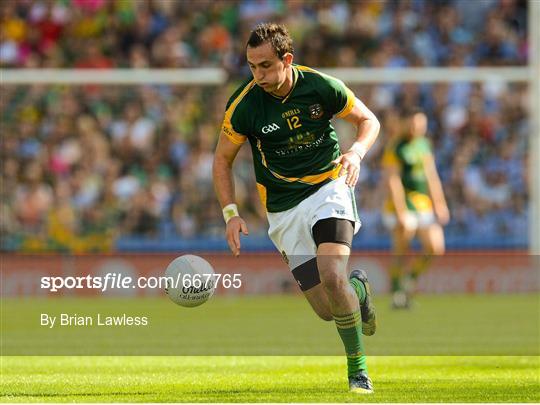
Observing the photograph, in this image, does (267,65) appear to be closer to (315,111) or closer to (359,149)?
(315,111)

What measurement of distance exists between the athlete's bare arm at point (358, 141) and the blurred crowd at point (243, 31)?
14614 mm

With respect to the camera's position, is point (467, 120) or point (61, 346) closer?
point (61, 346)

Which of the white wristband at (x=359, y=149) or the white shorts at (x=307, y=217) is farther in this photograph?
the white shorts at (x=307, y=217)

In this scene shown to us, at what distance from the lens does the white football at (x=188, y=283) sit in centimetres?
862

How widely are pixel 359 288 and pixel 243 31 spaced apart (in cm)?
1592

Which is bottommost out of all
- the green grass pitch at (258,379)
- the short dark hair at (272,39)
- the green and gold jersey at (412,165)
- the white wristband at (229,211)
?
the green grass pitch at (258,379)

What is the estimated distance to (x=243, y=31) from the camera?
24547mm

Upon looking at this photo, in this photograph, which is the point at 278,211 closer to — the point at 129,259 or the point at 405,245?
the point at 405,245

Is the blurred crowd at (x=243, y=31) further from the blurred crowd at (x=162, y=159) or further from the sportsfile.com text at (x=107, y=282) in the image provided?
the sportsfile.com text at (x=107, y=282)

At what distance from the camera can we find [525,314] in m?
16.1

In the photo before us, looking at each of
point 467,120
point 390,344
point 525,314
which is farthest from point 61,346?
point 467,120

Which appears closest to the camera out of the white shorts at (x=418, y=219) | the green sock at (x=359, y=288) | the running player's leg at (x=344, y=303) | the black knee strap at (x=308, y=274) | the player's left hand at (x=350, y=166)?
the player's left hand at (x=350, y=166)

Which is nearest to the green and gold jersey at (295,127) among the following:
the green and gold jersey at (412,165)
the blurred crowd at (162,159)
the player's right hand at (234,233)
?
the player's right hand at (234,233)

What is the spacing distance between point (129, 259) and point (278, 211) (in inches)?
469
